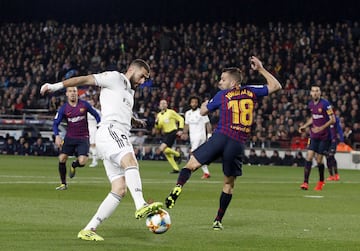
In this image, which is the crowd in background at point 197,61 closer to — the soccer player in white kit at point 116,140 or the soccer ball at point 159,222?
the soccer player in white kit at point 116,140

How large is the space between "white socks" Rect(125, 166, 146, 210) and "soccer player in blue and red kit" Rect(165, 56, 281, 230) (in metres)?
1.68

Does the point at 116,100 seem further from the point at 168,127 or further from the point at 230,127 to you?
the point at 168,127

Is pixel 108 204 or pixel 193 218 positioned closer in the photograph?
pixel 108 204

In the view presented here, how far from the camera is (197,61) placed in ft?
157

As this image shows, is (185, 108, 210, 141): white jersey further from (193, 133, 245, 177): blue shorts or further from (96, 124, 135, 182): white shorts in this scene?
(96, 124, 135, 182): white shorts

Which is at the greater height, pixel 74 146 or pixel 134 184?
pixel 134 184

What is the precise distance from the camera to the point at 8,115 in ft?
153

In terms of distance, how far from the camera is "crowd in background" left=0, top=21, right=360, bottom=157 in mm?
40156

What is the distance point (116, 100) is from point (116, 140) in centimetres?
53

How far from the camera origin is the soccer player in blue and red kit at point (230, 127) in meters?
13.0

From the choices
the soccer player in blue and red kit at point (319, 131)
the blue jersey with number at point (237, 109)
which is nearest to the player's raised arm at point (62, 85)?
the blue jersey with number at point (237, 109)

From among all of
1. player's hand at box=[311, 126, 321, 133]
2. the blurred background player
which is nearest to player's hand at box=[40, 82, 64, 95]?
player's hand at box=[311, 126, 321, 133]

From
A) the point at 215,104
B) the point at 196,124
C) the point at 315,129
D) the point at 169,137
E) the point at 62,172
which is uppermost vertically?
the point at 215,104

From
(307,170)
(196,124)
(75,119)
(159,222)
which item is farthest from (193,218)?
(196,124)
